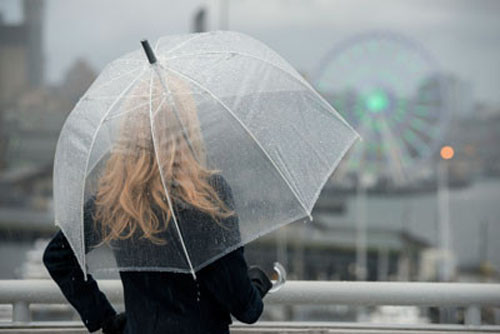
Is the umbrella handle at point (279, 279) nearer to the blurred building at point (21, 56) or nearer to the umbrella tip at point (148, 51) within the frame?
the umbrella tip at point (148, 51)

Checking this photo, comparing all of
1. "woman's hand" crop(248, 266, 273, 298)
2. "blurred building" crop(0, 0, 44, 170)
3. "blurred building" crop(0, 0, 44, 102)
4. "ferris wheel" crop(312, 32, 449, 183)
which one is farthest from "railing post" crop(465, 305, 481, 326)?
"blurred building" crop(0, 0, 44, 102)

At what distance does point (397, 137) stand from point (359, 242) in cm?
3605

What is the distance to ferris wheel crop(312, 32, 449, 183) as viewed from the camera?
1283 inches

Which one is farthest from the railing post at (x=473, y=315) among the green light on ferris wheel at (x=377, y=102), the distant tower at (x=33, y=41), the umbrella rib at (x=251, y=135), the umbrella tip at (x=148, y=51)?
the distant tower at (x=33, y=41)

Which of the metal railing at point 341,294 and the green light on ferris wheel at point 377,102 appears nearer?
the metal railing at point 341,294

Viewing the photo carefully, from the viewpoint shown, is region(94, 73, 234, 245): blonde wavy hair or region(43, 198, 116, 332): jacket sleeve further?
region(43, 198, 116, 332): jacket sleeve

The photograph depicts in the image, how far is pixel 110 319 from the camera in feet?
5.90

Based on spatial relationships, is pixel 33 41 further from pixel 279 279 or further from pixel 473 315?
pixel 279 279

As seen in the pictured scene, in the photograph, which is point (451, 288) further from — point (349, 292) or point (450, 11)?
point (450, 11)

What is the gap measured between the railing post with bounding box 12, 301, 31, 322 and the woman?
0.94 m

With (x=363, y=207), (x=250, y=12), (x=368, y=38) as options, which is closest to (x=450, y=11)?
(x=250, y=12)

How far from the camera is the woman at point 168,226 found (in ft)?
5.22

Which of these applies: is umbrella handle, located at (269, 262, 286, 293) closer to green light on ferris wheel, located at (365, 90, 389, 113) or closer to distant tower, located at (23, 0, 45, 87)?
green light on ferris wheel, located at (365, 90, 389, 113)

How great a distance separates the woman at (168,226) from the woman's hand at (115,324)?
0.11 metres
